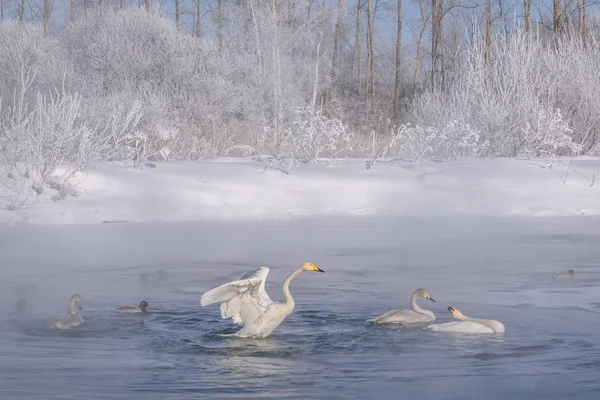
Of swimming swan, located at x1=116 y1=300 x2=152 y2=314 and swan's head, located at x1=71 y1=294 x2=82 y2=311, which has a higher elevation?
swan's head, located at x1=71 y1=294 x2=82 y2=311

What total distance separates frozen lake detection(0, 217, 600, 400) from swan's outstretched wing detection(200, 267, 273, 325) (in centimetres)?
19

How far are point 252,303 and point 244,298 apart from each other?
2.7 inches

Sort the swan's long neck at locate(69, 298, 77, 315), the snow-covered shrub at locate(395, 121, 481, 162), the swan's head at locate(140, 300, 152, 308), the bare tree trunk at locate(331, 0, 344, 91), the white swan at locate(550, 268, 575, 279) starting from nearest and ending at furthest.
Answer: the swan's long neck at locate(69, 298, 77, 315) → the swan's head at locate(140, 300, 152, 308) → the white swan at locate(550, 268, 575, 279) → the snow-covered shrub at locate(395, 121, 481, 162) → the bare tree trunk at locate(331, 0, 344, 91)

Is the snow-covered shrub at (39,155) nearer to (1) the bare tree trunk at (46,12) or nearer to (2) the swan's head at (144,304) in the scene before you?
(2) the swan's head at (144,304)

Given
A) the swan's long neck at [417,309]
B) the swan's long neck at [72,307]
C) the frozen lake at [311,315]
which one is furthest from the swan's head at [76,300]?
the swan's long neck at [417,309]

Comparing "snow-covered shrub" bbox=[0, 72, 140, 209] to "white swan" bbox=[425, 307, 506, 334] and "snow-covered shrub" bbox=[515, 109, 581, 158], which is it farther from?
"white swan" bbox=[425, 307, 506, 334]

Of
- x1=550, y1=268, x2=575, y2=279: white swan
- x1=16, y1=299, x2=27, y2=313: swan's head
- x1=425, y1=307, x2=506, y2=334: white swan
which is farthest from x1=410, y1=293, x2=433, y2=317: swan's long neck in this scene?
x1=16, y1=299, x2=27, y2=313: swan's head

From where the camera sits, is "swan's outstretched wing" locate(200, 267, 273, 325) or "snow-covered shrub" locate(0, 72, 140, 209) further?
"snow-covered shrub" locate(0, 72, 140, 209)

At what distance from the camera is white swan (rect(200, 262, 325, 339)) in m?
6.45

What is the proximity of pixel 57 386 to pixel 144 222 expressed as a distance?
350 inches

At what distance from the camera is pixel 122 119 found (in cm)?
1994

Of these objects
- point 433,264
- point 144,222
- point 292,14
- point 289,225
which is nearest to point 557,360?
point 433,264

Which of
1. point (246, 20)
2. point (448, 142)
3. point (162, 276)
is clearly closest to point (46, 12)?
point (246, 20)

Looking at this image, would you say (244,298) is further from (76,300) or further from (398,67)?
(398,67)
